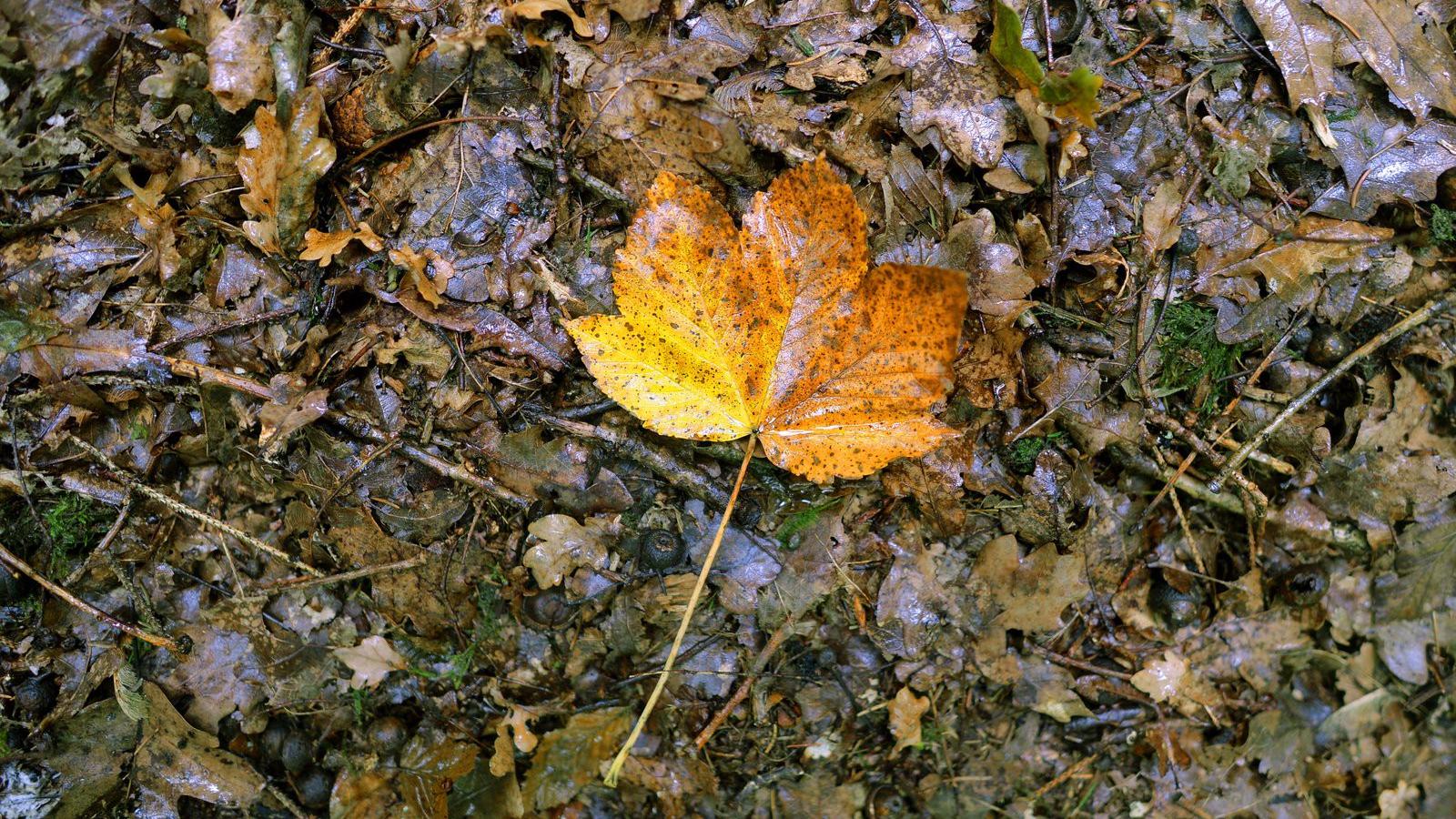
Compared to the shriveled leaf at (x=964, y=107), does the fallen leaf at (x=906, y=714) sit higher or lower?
lower

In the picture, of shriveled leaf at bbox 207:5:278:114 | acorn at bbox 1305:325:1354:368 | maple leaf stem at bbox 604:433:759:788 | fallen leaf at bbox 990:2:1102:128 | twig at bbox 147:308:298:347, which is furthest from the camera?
twig at bbox 147:308:298:347

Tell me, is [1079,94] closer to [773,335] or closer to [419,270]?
[773,335]

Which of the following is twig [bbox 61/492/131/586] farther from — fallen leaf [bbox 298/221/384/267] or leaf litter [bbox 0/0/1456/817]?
fallen leaf [bbox 298/221/384/267]

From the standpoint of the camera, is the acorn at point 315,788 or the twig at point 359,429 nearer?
the twig at point 359,429

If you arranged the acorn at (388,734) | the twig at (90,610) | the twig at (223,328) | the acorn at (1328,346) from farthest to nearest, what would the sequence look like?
the acorn at (388,734) → the twig at (90,610) → the twig at (223,328) → the acorn at (1328,346)

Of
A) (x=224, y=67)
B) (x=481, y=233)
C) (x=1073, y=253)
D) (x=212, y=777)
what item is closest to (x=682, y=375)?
(x=481, y=233)

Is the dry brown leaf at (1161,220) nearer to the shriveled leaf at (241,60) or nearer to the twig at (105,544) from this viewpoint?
the shriveled leaf at (241,60)

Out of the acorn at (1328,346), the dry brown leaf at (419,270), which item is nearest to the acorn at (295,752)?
the dry brown leaf at (419,270)

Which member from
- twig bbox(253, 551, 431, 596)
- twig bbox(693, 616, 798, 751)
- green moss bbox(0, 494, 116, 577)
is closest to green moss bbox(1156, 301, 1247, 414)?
twig bbox(693, 616, 798, 751)
